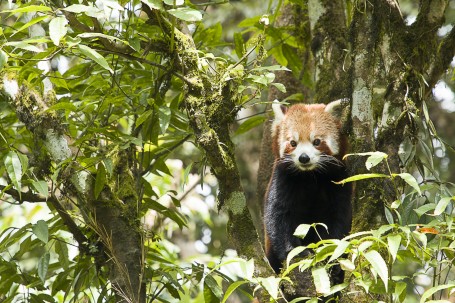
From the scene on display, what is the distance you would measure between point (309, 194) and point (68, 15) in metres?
1.97

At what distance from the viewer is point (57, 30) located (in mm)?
2520

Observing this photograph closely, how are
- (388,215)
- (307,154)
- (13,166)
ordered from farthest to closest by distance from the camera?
(307,154) → (13,166) → (388,215)

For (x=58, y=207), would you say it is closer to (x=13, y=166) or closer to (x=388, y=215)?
(x=13, y=166)

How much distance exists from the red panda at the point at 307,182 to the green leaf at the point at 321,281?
1.57 m

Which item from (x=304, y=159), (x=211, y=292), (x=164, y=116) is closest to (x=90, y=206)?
(x=164, y=116)

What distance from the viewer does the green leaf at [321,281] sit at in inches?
89.8

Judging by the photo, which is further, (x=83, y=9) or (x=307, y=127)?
(x=307, y=127)

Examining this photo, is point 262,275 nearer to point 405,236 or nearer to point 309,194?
point 405,236

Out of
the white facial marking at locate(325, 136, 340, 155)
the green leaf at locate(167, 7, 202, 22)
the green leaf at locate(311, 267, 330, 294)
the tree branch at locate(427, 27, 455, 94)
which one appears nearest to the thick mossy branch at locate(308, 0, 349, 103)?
the white facial marking at locate(325, 136, 340, 155)

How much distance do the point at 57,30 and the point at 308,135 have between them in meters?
2.11

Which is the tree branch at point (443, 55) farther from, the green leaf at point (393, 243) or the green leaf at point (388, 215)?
the green leaf at point (393, 243)

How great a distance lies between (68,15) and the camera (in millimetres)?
3086

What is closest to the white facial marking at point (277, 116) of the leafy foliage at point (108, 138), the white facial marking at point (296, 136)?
the white facial marking at point (296, 136)

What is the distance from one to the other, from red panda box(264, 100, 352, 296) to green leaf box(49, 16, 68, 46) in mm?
1801
